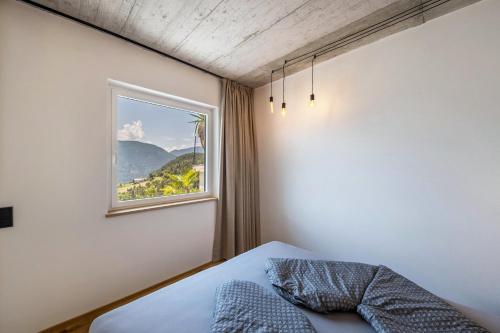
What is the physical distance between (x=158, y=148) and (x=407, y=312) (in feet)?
7.56

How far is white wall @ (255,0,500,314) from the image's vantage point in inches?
57.9

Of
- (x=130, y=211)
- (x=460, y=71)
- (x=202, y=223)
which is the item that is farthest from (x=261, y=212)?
(x=460, y=71)

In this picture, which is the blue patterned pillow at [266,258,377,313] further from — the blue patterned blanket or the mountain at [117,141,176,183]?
the mountain at [117,141,176,183]

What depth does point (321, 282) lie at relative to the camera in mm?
1114

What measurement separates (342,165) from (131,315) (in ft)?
6.84

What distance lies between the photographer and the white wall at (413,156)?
1472 millimetres

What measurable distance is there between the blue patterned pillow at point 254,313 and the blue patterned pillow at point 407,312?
0.30 m

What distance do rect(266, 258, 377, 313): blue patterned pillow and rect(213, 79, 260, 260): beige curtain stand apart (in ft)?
4.45

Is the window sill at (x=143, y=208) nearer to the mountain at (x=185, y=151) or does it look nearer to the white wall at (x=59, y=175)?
the white wall at (x=59, y=175)

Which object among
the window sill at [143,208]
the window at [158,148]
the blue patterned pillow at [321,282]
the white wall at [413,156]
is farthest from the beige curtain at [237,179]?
the blue patterned pillow at [321,282]

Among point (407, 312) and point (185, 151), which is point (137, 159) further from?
point (407, 312)

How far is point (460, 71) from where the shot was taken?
60.9 inches

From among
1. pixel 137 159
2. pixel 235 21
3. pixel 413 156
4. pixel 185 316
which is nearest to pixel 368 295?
pixel 185 316

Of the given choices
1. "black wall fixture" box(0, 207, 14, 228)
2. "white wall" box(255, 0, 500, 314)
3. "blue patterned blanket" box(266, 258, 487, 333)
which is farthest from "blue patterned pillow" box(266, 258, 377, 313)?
"black wall fixture" box(0, 207, 14, 228)
